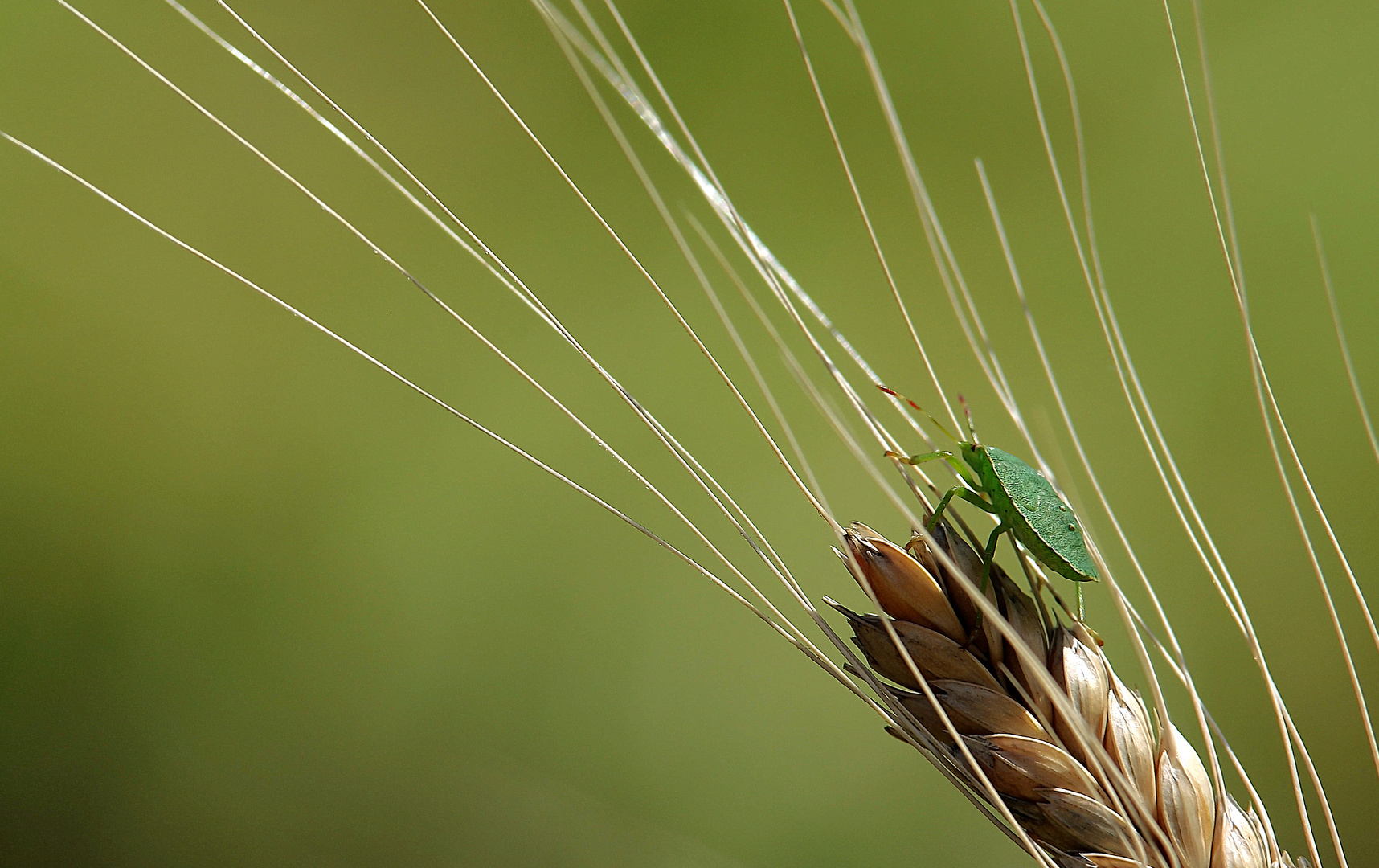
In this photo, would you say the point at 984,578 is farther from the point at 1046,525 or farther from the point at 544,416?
the point at 544,416

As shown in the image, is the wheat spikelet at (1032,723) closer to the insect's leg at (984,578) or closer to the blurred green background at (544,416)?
the insect's leg at (984,578)

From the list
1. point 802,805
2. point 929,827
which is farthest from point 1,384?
point 929,827

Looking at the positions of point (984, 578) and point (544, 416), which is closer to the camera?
point (984, 578)

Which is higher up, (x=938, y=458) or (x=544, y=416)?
(x=938, y=458)

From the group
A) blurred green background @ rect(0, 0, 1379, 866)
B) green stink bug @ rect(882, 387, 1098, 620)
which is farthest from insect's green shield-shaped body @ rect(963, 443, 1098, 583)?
blurred green background @ rect(0, 0, 1379, 866)

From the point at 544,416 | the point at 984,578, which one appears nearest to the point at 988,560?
the point at 984,578

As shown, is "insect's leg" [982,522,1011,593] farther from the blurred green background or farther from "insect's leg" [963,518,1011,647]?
the blurred green background
